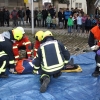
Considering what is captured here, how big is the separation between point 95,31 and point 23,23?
12.8 metres

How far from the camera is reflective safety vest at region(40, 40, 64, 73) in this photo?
4.85 m

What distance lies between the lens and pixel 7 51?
5.63m

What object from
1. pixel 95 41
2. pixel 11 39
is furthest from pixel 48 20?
pixel 11 39

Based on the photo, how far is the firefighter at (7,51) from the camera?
547cm

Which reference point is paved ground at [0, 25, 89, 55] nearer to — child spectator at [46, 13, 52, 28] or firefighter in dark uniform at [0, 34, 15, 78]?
child spectator at [46, 13, 52, 28]

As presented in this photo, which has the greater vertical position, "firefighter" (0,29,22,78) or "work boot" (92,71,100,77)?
"firefighter" (0,29,22,78)

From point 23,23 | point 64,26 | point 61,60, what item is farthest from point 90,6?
point 61,60

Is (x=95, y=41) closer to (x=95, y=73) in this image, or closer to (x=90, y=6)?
(x=95, y=73)

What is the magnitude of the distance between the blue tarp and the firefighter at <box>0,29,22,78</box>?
0.71ft

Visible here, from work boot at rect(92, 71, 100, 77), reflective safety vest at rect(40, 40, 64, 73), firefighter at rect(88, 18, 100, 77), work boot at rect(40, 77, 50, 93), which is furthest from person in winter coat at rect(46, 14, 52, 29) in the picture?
work boot at rect(40, 77, 50, 93)

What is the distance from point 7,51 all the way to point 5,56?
0.18 m

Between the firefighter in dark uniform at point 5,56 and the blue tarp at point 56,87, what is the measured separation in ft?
0.68

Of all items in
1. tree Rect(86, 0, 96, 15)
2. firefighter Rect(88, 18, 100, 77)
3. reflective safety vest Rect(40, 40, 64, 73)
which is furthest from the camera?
tree Rect(86, 0, 96, 15)

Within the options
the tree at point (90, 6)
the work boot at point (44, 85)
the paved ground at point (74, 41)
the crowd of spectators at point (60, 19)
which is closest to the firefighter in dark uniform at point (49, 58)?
the work boot at point (44, 85)
